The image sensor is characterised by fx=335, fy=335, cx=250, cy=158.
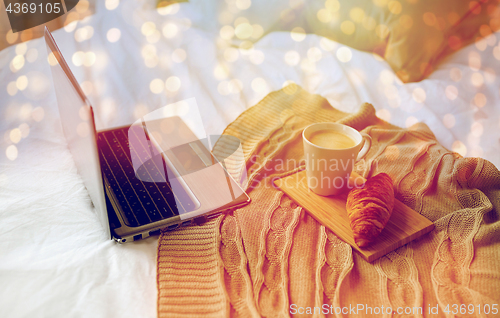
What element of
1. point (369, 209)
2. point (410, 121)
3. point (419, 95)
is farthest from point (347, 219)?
point (419, 95)

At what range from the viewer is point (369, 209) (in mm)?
479

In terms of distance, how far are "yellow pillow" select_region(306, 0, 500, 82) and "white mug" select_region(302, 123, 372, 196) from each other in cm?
60

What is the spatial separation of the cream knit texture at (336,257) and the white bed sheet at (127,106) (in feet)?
0.24

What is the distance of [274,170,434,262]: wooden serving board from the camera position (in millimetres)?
477

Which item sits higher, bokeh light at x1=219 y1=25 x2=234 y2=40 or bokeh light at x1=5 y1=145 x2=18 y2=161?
bokeh light at x1=219 y1=25 x2=234 y2=40

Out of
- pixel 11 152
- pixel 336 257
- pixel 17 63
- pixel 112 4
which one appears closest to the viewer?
pixel 336 257

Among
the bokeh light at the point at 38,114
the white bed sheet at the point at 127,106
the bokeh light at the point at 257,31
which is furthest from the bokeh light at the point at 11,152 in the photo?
the bokeh light at the point at 257,31

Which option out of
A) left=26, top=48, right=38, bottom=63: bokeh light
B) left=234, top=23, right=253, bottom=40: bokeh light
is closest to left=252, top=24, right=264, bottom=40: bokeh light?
left=234, top=23, right=253, bottom=40: bokeh light

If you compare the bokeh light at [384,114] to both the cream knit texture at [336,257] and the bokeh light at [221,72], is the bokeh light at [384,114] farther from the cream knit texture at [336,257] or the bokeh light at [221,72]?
the bokeh light at [221,72]

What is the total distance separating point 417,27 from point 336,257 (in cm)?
83

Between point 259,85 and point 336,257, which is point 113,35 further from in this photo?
point 336,257

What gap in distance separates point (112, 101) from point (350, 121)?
66cm

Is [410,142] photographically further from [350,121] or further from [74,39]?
[74,39]

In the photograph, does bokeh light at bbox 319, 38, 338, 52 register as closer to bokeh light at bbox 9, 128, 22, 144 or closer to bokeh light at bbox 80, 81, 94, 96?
bokeh light at bbox 80, 81, 94, 96
